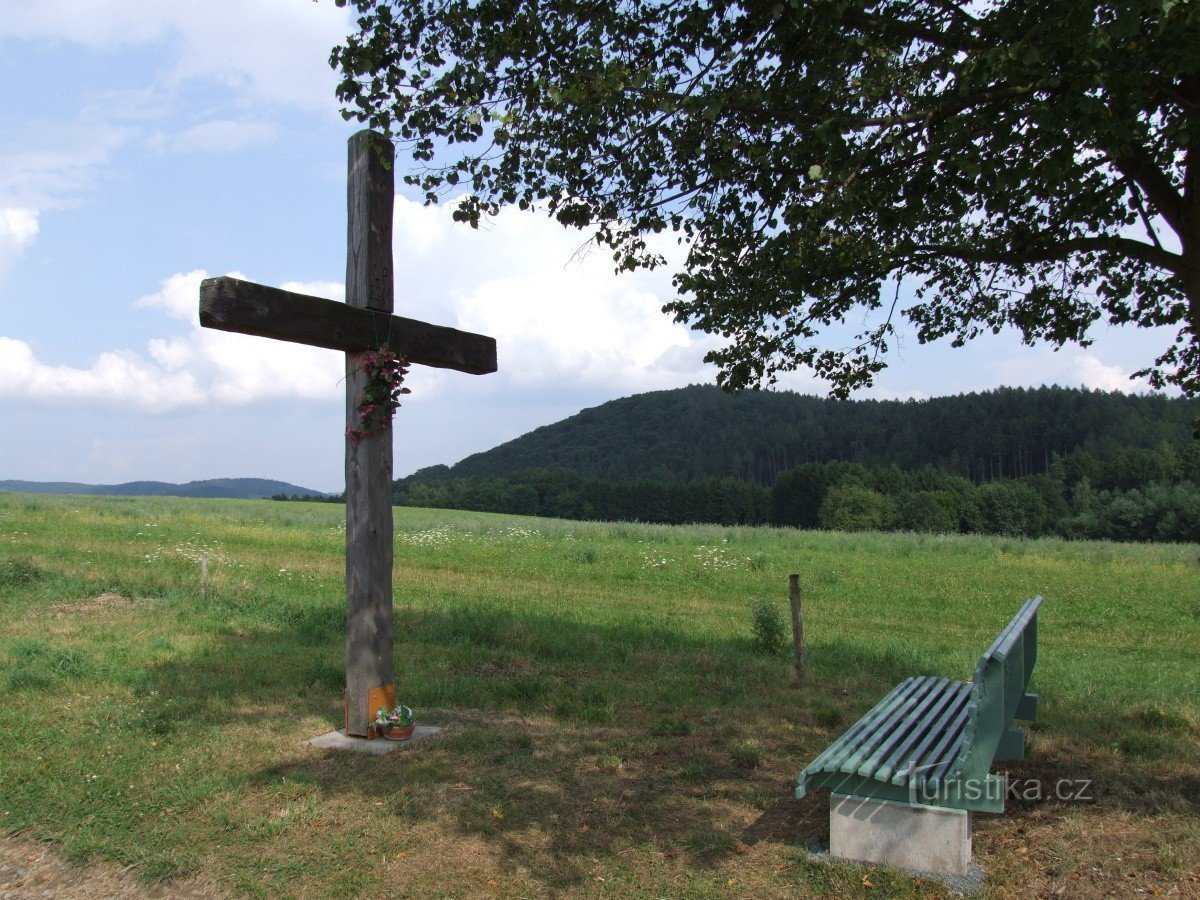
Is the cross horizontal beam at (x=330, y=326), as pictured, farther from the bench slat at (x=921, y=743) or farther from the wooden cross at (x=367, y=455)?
the bench slat at (x=921, y=743)

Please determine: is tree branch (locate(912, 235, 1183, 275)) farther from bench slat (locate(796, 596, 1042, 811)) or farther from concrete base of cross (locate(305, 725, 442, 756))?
concrete base of cross (locate(305, 725, 442, 756))

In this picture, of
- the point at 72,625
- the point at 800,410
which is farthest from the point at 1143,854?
the point at 800,410

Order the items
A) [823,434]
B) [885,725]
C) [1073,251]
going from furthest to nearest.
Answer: [823,434]
[1073,251]
[885,725]

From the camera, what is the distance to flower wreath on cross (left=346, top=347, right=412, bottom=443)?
239 inches

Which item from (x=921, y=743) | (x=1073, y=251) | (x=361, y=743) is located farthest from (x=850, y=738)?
(x=1073, y=251)

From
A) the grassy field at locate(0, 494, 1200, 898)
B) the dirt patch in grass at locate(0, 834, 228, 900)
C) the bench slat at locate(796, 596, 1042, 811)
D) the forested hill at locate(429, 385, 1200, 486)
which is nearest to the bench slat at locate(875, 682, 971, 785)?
the bench slat at locate(796, 596, 1042, 811)

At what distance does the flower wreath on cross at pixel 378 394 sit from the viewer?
19.9ft

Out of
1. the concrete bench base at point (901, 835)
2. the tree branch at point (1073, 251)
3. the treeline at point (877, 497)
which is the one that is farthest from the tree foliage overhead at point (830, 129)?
the treeline at point (877, 497)

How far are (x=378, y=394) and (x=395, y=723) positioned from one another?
7.35 ft

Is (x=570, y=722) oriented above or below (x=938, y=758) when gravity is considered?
below

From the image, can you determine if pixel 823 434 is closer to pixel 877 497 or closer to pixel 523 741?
pixel 877 497

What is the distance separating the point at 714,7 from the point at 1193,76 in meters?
3.01

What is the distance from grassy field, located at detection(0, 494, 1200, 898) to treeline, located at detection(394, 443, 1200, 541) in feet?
191

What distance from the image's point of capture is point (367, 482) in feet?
A: 20.2
